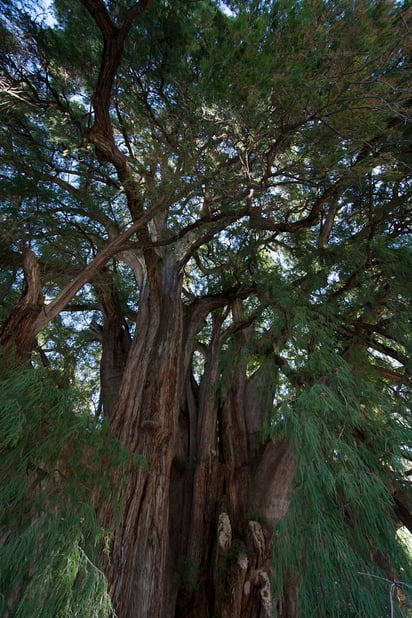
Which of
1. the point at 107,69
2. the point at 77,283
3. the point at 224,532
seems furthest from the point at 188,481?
the point at 107,69

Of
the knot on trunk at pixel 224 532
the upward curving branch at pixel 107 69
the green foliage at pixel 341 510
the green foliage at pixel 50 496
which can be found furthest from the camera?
the knot on trunk at pixel 224 532

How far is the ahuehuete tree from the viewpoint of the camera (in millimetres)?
1327

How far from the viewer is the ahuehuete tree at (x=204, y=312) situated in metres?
1.33

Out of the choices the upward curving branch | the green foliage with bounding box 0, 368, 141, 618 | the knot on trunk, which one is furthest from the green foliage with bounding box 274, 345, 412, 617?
the upward curving branch

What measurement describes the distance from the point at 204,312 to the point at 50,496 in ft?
9.39

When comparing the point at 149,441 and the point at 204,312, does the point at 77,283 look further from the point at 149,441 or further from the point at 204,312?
the point at 204,312

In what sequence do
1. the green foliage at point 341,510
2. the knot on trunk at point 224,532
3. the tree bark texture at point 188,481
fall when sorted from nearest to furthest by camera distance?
the green foliage at point 341,510 < the tree bark texture at point 188,481 < the knot on trunk at point 224,532

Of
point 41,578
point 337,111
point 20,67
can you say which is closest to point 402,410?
point 41,578

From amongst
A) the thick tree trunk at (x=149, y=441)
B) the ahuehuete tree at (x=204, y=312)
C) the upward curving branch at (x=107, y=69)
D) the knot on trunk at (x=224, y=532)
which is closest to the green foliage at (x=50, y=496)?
the ahuehuete tree at (x=204, y=312)

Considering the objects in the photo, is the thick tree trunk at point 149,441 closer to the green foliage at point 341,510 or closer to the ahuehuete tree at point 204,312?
the ahuehuete tree at point 204,312

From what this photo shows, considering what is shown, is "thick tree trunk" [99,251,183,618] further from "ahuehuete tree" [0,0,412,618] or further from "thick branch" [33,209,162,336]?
"thick branch" [33,209,162,336]

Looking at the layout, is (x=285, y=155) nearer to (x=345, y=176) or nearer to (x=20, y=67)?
(x=345, y=176)

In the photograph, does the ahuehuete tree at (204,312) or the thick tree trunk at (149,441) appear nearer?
the ahuehuete tree at (204,312)

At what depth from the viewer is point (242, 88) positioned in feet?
7.42
